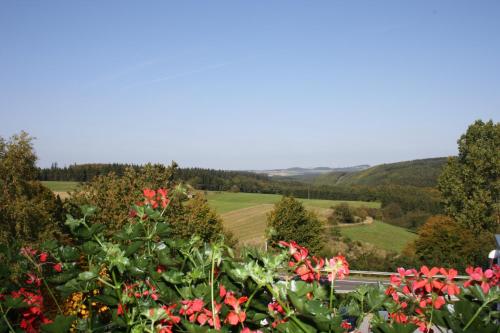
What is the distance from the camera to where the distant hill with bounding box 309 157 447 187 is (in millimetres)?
97688

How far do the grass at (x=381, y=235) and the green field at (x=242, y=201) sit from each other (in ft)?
33.6

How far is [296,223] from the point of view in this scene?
33094mm

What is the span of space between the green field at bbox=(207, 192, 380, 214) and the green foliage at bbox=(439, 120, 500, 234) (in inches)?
918

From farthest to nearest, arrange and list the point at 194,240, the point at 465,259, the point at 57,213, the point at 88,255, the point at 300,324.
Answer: the point at 57,213 < the point at 465,259 < the point at 194,240 < the point at 88,255 < the point at 300,324

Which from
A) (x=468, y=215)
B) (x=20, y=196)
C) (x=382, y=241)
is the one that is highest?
(x=20, y=196)

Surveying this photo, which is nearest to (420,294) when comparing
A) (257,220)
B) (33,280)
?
(33,280)

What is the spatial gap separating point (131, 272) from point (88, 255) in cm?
24

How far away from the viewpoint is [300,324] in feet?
3.98

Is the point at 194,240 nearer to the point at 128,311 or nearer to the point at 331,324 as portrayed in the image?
the point at 128,311

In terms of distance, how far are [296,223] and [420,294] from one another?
31932 mm

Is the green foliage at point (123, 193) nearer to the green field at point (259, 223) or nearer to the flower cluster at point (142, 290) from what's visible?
the green field at point (259, 223)

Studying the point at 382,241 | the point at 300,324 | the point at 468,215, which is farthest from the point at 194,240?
the point at 382,241

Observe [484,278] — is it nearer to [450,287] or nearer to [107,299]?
[450,287]

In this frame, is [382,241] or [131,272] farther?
[382,241]
